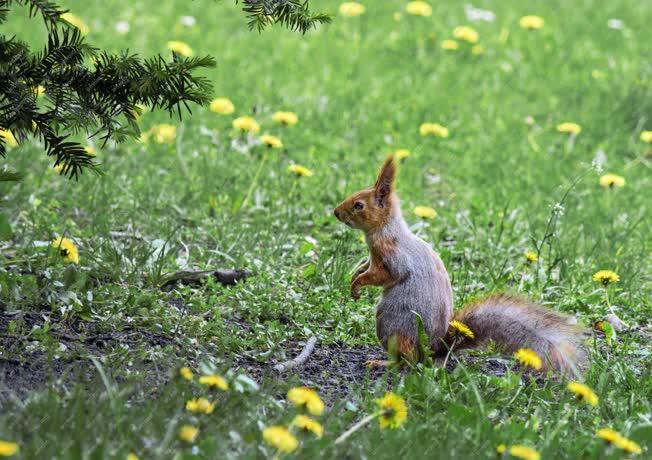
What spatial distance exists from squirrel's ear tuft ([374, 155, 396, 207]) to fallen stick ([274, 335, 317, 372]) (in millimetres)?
604

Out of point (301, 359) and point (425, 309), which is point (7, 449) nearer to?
point (301, 359)

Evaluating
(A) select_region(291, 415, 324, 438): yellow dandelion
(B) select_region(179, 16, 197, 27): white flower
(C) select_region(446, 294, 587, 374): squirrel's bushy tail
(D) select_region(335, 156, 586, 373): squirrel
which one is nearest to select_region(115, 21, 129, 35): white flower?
(B) select_region(179, 16, 197, 27): white flower

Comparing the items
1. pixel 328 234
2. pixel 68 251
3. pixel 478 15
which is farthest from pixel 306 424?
pixel 478 15

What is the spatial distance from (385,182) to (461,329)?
2.10ft

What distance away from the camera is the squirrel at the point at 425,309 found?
12.7 feet

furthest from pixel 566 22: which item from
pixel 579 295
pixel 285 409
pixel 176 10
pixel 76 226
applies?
pixel 285 409

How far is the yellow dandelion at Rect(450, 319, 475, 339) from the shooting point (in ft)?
12.7

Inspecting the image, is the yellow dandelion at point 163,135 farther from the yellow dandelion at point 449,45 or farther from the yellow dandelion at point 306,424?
the yellow dandelion at point 306,424

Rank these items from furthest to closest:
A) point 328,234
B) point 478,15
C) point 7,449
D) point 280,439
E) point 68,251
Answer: point 478,15 → point 328,234 → point 68,251 → point 280,439 → point 7,449

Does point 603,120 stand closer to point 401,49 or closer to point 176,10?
point 401,49

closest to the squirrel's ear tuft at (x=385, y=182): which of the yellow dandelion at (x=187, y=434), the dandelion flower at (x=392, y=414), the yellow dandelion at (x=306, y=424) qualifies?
the dandelion flower at (x=392, y=414)

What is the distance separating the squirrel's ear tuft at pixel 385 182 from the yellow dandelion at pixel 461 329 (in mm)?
540

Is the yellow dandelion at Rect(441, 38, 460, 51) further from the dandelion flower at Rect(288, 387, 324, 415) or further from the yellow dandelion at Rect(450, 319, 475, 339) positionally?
the dandelion flower at Rect(288, 387, 324, 415)

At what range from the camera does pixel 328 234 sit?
5.46 meters
